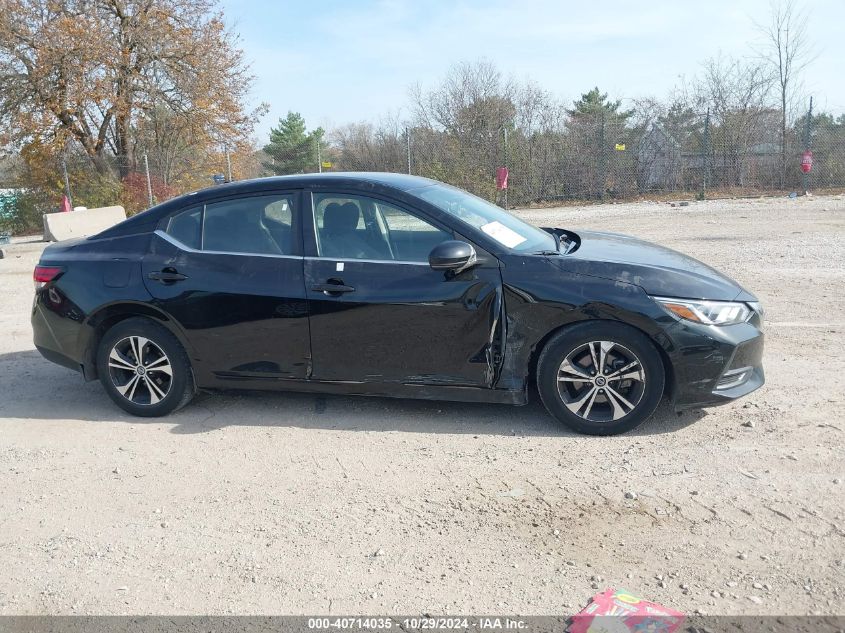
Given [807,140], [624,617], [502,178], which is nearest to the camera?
[624,617]

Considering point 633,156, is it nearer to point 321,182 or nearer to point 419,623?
point 321,182

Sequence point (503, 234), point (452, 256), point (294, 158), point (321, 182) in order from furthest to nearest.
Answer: point (294, 158), point (321, 182), point (503, 234), point (452, 256)

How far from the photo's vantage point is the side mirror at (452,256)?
4605 mm

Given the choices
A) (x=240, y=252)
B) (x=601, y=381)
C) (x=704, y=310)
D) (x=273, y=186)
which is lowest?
(x=601, y=381)

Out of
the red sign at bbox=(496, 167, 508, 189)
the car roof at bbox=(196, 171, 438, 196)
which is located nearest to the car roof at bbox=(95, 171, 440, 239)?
the car roof at bbox=(196, 171, 438, 196)

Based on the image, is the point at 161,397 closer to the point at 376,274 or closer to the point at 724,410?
the point at 376,274

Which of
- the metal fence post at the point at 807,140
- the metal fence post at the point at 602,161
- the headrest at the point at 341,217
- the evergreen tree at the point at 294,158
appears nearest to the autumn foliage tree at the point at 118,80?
the evergreen tree at the point at 294,158

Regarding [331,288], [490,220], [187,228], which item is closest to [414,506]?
[331,288]

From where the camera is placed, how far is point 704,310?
452cm

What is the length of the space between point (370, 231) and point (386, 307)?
545 millimetres

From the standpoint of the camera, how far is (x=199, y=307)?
204 inches

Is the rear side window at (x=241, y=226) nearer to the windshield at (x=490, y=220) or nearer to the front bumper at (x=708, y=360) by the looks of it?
the windshield at (x=490, y=220)

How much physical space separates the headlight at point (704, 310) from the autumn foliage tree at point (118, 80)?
2403cm

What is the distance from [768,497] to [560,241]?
2358 mm
